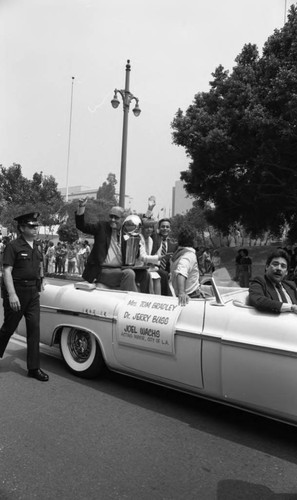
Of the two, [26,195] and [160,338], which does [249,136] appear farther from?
[26,195]

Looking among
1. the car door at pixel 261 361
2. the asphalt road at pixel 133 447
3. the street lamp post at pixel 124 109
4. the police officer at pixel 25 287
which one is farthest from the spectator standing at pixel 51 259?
the car door at pixel 261 361

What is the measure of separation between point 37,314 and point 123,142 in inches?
383

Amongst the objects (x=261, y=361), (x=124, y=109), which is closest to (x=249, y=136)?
(x=124, y=109)

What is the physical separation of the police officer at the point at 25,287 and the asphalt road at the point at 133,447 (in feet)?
1.38

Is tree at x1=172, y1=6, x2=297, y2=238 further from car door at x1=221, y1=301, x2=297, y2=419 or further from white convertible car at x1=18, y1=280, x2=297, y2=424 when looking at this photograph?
car door at x1=221, y1=301, x2=297, y2=419

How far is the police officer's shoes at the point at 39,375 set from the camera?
4402 mm

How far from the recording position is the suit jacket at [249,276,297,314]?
3.20m

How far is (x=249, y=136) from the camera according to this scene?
1728cm

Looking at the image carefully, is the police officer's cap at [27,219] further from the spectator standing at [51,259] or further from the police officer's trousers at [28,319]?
the spectator standing at [51,259]

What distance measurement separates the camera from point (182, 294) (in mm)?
3832

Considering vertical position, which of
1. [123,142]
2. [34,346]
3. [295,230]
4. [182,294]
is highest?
[123,142]

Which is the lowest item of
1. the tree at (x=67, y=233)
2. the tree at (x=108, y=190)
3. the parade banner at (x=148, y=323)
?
the parade banner at (x=148, y=323)

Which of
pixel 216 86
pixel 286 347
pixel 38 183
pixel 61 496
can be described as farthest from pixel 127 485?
pixel 38 183

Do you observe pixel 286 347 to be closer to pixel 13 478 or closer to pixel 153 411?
pixel 153 411
